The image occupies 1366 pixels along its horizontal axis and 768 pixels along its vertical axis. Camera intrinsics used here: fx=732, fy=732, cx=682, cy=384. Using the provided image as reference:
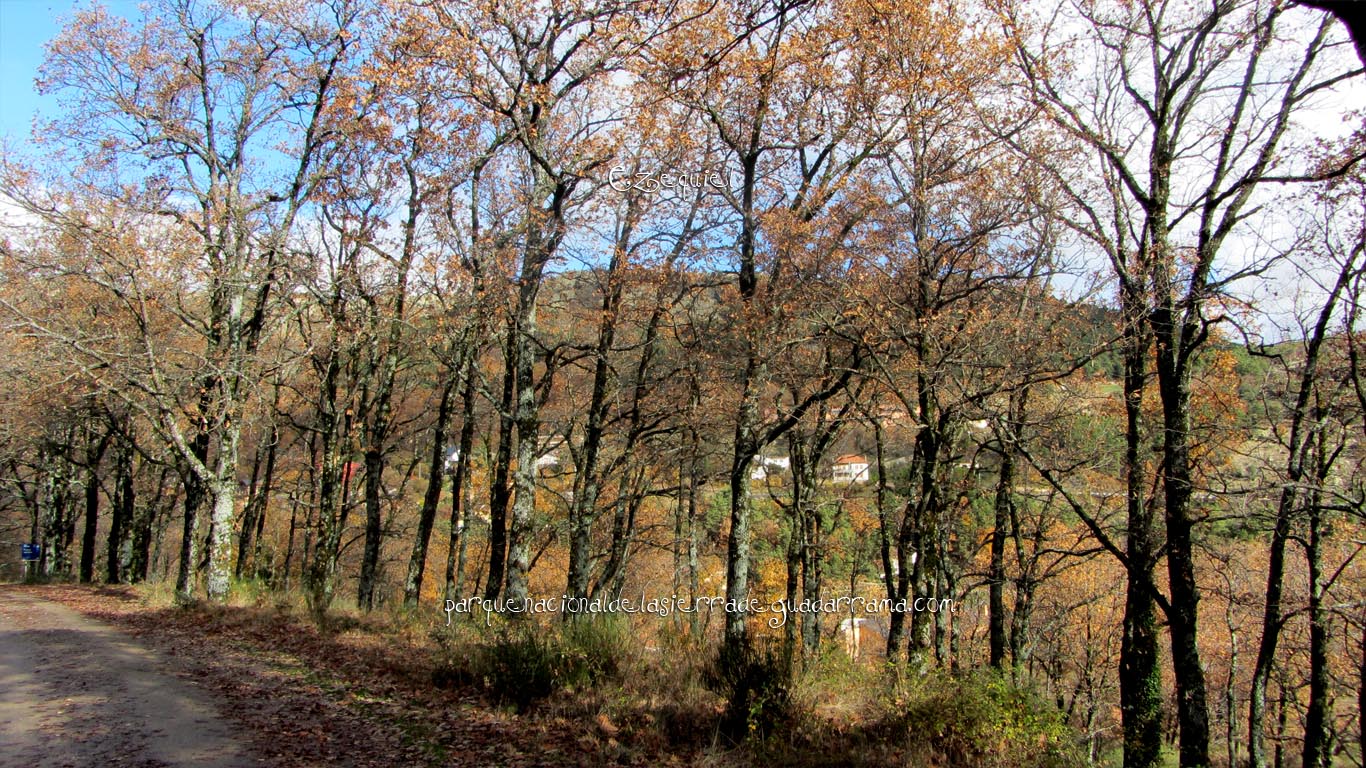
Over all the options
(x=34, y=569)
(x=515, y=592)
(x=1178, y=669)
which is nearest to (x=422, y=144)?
(x=515, y=592)

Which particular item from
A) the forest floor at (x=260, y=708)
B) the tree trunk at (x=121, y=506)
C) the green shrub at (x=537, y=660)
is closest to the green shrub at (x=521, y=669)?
the green shrub at (x=537, y=660)

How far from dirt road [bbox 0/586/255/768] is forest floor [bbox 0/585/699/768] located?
0.02 metres

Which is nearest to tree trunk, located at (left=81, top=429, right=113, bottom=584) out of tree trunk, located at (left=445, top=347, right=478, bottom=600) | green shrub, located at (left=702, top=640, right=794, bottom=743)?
tree trunk, located at (left=445, top=347, right=478, bottom=600)

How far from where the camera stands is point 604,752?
23.5 ft

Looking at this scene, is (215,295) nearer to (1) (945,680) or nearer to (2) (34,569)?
(1) (945,680)

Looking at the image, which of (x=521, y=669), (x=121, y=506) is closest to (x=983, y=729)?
(x=521, y=669)

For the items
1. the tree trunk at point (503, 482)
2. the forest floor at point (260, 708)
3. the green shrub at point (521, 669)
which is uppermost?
the tree trunk at point (503, 482)

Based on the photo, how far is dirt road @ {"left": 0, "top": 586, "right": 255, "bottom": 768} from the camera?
21.2 feet

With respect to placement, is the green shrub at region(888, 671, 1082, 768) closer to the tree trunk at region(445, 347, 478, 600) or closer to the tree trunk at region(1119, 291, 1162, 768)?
the tree trunk at region(1119, 291, 1162, 768)

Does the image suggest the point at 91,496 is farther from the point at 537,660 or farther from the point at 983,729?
the point at 983,729

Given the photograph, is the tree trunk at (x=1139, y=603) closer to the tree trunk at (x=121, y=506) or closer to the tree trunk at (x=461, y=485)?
the tree trunk at (x=461, y=485)

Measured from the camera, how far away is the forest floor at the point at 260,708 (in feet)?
22.2

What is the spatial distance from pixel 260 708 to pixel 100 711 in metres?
1.55

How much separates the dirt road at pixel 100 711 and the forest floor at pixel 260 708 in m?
0.02
